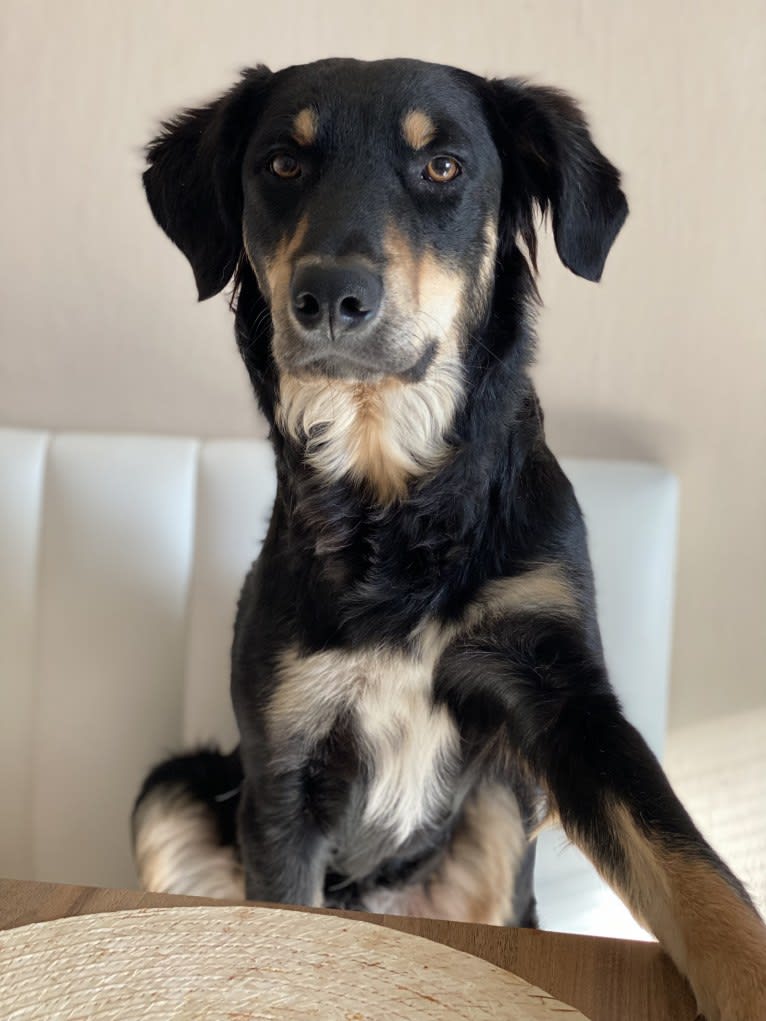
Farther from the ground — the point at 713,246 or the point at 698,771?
the point at 713,246

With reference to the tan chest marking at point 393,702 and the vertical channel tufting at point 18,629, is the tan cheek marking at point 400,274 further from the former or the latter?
the vertical channel tufting at point 18,629

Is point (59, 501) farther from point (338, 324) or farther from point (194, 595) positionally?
point (338, 324)

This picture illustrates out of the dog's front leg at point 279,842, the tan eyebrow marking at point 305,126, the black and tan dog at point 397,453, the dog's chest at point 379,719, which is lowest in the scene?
the dog's front leg at point 279,842

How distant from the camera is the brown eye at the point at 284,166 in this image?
1.28m

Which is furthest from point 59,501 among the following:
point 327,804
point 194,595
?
point 327,804

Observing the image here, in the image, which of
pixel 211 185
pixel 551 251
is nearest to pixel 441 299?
pixel 211 185

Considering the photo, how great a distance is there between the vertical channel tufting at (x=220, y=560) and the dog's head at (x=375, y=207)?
50 centimetres

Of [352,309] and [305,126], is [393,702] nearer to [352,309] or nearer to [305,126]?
[352,309]

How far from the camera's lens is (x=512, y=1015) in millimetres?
801

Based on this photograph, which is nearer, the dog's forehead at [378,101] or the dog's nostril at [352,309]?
the dog's nostril at [352,309]

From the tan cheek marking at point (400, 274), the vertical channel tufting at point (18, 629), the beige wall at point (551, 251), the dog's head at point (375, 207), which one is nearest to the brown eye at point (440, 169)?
the dog's head at point (375, 207)

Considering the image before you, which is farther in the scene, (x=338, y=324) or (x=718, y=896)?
(x=338, y=324)

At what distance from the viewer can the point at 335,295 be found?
1110mm

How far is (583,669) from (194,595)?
0.89m
